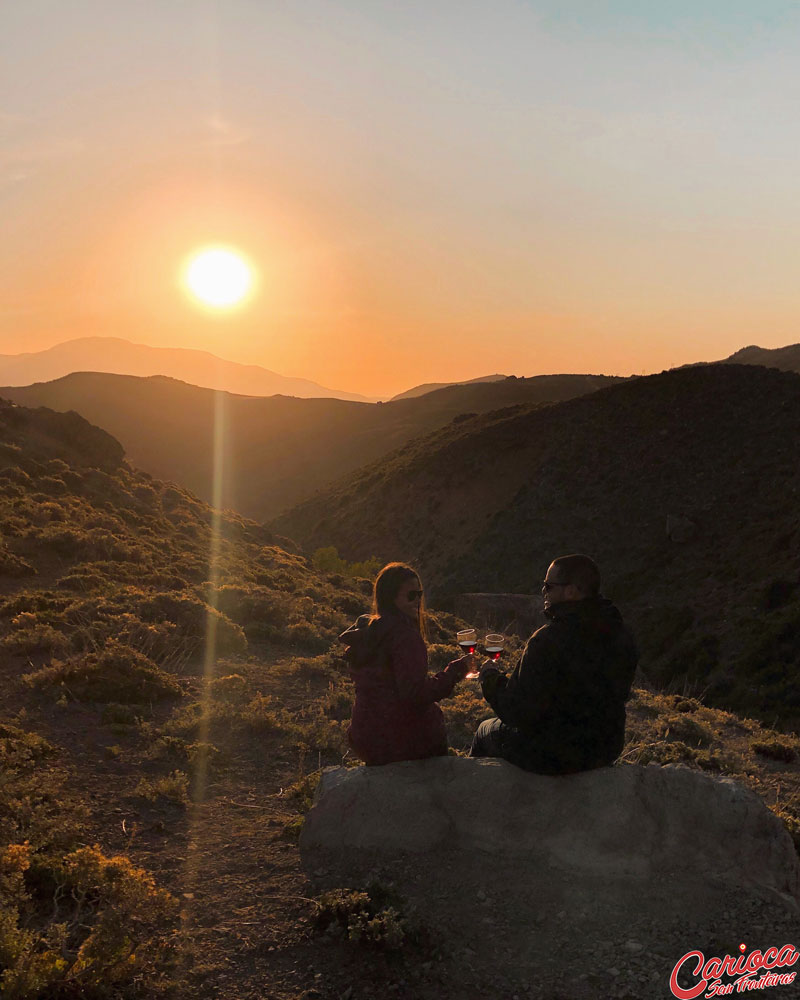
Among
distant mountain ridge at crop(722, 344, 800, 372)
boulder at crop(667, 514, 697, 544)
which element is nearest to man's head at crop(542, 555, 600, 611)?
boulder at crop(667, 514, 697, 544)

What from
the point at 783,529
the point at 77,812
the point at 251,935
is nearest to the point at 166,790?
the point at 77,812

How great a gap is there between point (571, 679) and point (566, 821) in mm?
1102

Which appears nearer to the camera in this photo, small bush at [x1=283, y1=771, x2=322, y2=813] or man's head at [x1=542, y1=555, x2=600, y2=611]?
man's head at [x1=542, y1=555, x2=600, y2=611]

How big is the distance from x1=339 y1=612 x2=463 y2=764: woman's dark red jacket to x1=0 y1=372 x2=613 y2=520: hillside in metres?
67.5

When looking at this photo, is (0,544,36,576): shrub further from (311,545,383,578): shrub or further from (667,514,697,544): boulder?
(667,514,697,544): boulder

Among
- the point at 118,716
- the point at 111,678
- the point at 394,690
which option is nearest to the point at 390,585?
the point at 394,690

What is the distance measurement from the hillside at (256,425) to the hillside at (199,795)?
195 feet

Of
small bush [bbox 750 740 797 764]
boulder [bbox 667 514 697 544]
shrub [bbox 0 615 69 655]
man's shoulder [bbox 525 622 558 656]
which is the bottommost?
small bush [bbox 750 740 797 764]

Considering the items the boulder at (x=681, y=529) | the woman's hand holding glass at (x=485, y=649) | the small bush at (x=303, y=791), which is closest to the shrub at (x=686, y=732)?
the small bush at (x=303, y=791)

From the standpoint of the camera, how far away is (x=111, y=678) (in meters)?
9.18

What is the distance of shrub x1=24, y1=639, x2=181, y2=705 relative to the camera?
29.1 feet

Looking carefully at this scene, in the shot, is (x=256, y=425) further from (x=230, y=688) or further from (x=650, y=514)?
(x=230, y=688)

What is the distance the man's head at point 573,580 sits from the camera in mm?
4609

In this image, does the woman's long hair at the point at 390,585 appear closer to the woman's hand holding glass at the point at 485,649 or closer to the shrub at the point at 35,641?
the woman's hand holding glass at the point at 485,649
